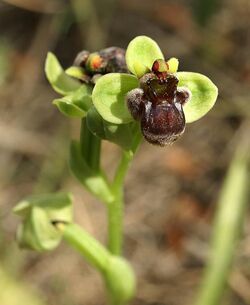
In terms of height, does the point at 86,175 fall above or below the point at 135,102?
below

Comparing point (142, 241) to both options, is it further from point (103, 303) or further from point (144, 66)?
point (144, 66)

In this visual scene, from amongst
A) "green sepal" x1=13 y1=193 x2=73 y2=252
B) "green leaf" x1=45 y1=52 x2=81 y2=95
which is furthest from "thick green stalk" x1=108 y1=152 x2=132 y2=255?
"green leaf" x1=45 y1=52 x2=81 y2=95

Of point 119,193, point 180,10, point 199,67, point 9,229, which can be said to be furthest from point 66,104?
→ point 180,10

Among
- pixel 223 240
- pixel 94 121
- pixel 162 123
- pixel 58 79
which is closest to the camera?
pixel 162 123

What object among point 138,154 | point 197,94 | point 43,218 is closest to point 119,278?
point 43,218

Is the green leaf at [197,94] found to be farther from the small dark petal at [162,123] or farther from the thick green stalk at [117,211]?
the thick green stalk at [117,211]

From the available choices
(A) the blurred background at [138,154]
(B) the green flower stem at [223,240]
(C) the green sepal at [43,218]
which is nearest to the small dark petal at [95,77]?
(C) the green sepal at [43,218]

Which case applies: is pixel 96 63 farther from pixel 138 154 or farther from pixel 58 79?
pixel 138 154
